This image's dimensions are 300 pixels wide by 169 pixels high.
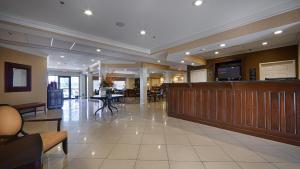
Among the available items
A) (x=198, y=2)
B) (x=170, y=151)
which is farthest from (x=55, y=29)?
(x=170, y=151)

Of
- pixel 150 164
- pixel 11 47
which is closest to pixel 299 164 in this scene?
pixel 150 164

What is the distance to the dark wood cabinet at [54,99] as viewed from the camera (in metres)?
7.80

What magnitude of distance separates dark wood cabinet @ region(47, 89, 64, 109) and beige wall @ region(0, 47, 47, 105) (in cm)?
49

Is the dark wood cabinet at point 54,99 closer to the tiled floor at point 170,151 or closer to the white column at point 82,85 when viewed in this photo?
the tiled floor at point 170,151

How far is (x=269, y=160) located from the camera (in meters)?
2.34

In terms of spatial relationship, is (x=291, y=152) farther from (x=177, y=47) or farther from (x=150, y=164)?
(x=177, y=47)

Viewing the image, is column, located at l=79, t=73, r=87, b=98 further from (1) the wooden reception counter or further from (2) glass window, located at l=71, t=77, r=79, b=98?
(1) the wooden reception counter

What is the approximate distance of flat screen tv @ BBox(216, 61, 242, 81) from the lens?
25.4 feet

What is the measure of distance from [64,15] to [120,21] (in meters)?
1.37

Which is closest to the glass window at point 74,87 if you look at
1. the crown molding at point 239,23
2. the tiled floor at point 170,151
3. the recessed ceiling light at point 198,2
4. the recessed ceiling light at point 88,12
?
the tiled floor at point 170,151

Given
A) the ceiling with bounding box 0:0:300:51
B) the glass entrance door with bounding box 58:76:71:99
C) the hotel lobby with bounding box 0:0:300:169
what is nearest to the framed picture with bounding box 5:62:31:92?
the hotel lobby with bounding box 0:0:300:169

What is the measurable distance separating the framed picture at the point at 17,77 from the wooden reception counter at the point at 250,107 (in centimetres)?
645

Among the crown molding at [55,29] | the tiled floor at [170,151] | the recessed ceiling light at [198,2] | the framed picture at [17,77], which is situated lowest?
the tiled floor at [170,151]

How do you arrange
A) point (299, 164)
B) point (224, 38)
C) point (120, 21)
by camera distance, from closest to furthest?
point (299, 164), point (120, 21), point (224, 38)
